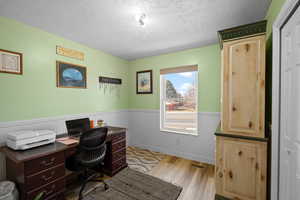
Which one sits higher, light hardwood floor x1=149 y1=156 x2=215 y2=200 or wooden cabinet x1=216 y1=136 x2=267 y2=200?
wooden cabinet x1=216 y1=136 x2=267 y2=200

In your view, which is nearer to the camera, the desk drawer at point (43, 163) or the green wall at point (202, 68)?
the desk drawer at point (43, 163)

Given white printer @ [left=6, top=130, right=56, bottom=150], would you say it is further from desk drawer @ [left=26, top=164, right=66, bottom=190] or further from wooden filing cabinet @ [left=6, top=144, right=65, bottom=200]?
desk drawer @ [left=26, top=164, right=66, bottom=190]

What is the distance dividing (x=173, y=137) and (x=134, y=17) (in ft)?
8.58

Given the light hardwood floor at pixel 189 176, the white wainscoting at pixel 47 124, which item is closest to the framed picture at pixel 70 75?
the white wainscoting at pixel 47 124

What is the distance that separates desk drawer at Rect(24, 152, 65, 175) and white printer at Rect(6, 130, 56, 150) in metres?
0.27

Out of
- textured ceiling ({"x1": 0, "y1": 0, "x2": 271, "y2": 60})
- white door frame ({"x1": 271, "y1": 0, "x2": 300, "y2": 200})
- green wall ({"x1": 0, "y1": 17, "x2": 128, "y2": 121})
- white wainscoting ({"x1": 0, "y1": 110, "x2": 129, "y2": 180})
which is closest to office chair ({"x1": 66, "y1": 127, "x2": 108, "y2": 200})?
white wainscoting ({"x1": 0, "y1": 110, "x2": 129, "y2": 180})

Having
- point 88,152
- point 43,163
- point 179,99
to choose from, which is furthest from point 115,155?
point 179,99

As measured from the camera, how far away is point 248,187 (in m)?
1.49

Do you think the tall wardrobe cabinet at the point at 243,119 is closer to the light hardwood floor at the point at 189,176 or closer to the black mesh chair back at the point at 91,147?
the light hardwood floor at the point at 189,176

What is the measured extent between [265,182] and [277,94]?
1.02 metres

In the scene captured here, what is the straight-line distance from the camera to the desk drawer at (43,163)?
4.42 feet

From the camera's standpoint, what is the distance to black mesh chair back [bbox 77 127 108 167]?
1664 mm

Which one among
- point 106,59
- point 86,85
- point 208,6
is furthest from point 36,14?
point 208,6

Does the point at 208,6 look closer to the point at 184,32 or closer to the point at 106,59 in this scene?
the point at 184,32
